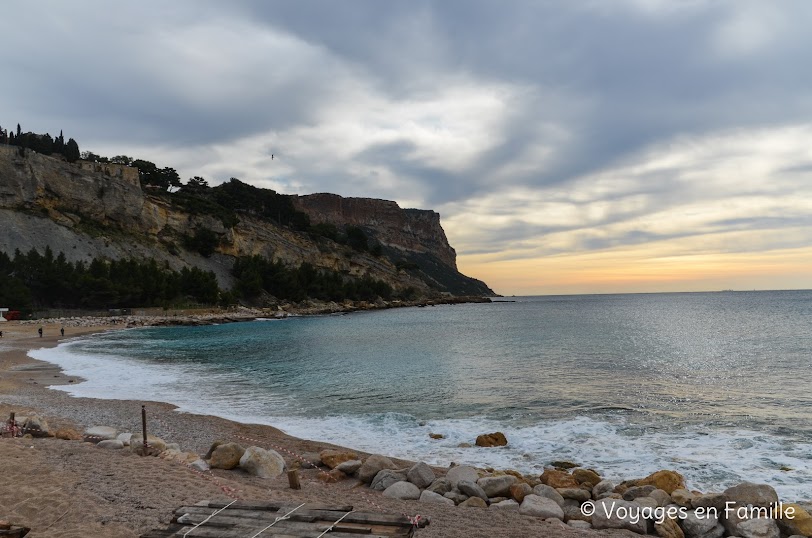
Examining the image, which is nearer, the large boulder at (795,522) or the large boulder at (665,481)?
the large boulder at (795,522)

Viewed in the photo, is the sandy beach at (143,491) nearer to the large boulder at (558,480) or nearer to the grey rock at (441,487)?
the grey rock at (441,487)

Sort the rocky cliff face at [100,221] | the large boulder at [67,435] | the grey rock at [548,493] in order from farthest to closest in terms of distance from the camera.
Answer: the rocky cliff face at [100,221]
the large boulder at [67,435]
the grey rock at [548,493]

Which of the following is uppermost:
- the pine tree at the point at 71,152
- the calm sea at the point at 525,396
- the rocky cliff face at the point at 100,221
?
the pine tree at the point at 71,152

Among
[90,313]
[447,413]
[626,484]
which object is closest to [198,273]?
[90,313]

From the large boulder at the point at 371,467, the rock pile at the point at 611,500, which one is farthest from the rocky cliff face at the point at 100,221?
the rock pile at the point at 611,500

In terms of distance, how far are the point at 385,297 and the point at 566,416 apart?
11575 cm

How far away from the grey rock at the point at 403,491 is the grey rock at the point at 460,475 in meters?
0.60

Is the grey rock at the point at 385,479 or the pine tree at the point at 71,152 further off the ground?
the pine tree at the point at 71,152

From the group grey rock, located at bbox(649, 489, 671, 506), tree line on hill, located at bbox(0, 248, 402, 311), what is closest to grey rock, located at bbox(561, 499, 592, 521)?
grey rock, located at bbox(649, 489, 671, 506)

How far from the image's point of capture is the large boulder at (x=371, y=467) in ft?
30.1

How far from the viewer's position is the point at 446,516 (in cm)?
721

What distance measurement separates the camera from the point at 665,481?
8594 mm

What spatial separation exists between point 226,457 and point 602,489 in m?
6.62

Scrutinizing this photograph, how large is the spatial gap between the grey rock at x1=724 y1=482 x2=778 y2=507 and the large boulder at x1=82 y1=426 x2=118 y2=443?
11.6 meters
